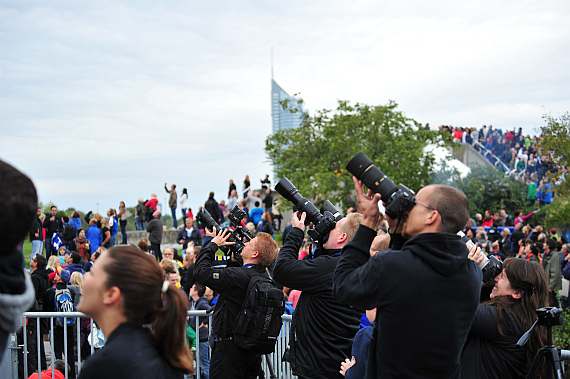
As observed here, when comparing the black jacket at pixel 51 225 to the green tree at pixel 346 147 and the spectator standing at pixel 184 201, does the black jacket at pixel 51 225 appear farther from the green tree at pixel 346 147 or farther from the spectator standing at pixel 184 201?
the green tree at pixel 346 147

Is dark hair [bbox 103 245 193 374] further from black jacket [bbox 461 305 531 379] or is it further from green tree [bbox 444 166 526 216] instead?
green tree [bbox 444 166 526 216]

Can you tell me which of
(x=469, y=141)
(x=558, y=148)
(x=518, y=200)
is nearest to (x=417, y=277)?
(x=558, y=148)

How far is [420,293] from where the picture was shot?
91.0 inches

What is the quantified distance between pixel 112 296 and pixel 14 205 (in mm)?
651

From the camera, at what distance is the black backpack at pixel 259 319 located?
4.43m

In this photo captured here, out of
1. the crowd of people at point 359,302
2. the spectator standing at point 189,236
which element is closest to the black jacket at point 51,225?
the spectator standing at point 189,236

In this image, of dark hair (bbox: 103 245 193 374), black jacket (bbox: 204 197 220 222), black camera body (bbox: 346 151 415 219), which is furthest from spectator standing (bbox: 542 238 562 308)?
black jacket (bbox: 204 197 220 222)

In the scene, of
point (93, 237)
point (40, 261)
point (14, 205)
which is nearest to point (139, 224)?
point (93, 237)

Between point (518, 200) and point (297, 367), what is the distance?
79.4 feet

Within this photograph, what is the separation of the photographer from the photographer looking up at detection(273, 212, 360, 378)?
2.14ft

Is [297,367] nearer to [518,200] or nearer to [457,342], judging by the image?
[457,342]

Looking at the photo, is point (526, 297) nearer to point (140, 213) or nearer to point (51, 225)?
point (51, 225)

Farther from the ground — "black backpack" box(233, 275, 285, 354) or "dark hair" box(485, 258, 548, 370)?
"dark hair" box(485, 258, 548, 370)

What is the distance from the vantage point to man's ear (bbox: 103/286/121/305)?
2.09 metres
